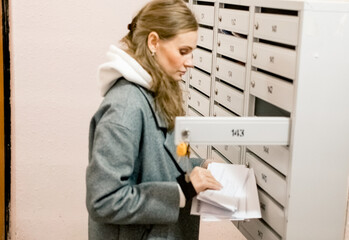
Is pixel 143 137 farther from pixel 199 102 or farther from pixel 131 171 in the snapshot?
pixel 199 102

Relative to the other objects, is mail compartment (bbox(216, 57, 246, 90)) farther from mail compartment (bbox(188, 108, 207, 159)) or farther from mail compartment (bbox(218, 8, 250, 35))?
mail compartment (bbox(188, 108, 207, 159))

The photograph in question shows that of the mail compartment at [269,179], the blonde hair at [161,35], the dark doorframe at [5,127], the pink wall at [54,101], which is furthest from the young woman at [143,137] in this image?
the dark doorframe at [5,127]

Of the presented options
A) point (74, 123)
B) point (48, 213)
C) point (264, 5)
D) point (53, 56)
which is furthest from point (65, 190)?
point (264, 5)

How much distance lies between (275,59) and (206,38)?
0.49 metres

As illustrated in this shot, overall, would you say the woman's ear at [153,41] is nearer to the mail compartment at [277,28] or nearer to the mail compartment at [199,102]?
the mail compartment at [277,28]

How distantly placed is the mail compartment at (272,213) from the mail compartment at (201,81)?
45cm

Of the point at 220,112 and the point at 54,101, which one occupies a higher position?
the point at 220,112

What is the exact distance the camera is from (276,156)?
4.06 feet

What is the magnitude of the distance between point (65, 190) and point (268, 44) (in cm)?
135

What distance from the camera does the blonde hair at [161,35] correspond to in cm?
121

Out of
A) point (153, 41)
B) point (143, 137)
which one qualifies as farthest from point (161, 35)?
point (143, 137)

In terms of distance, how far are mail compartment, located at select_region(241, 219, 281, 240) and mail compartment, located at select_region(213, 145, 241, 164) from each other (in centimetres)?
17

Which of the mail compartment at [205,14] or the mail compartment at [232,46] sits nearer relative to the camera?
the mail compartment at [232,46]

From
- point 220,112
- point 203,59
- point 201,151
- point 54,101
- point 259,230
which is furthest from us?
point 54,101
